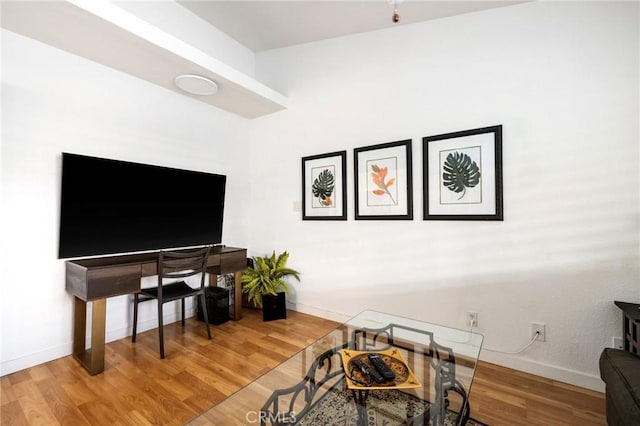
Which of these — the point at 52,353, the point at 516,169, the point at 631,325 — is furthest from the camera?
the point at 52,353

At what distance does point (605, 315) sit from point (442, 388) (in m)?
1.40

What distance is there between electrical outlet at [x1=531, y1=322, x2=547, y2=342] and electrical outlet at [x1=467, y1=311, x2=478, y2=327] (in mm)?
358

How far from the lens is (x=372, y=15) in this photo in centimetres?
256

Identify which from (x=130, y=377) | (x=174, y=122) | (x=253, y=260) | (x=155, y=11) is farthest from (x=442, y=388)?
(x=155, y=11)

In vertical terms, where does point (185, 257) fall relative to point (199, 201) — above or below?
below

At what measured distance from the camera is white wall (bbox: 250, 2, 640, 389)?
72.0 inches

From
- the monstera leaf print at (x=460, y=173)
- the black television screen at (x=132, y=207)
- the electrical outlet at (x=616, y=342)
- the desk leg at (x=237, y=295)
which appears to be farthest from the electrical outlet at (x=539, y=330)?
the black television screen at (x=132, y=207)

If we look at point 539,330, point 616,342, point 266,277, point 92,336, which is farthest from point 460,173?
point 92,336

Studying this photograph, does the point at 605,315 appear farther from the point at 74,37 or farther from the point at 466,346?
the point at 74,37

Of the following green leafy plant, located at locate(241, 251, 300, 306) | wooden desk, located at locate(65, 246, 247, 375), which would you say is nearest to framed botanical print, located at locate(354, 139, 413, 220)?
green leafy plant, located at locate(241, 251, 300, 306)

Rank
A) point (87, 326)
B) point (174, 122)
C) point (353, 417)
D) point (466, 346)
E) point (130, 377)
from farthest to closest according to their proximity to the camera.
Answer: point (174, 122)
point (87, 326)
point (130, 377)
point (466, 346)
point (353, 417)

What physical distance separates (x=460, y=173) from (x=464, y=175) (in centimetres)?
3

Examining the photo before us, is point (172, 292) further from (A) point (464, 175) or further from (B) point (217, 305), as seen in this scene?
(A) point (464, 175)

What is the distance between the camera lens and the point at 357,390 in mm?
1281
